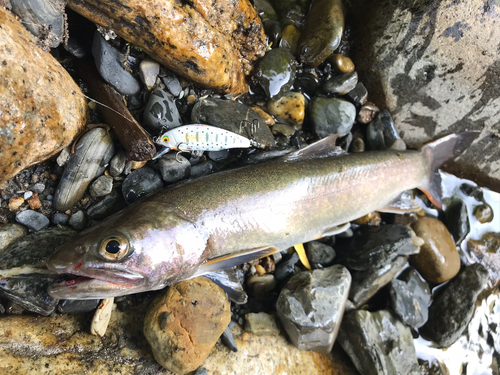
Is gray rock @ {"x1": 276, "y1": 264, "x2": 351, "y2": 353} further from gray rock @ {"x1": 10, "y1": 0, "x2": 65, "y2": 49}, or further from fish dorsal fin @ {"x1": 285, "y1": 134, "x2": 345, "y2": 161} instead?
gray rock @ {"x1": 10, "y1": 0, "x2": 65, "y2": 49}

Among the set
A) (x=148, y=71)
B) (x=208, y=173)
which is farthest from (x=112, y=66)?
(x=208, y=173)

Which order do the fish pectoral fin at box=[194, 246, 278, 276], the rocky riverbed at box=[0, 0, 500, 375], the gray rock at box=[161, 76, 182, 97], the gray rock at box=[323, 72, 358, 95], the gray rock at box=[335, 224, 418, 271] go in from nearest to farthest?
the rocky riverbed at box=[0, 0, 500, 375]
the fish pectoral fin at box=[194, 246, 278, 276]
the gray rock at box=[161, 76, 182, 97]
the gray rock at box=[335, 224, 418, 271]
the gray rock at box=[323, 72, 358, 95]

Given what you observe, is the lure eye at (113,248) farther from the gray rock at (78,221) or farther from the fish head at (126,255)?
the gray rock at (78,221)

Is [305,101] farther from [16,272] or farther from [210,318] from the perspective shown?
[16,272]

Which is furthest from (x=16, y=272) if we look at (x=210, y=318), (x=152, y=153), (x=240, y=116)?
(x=240, y=116)

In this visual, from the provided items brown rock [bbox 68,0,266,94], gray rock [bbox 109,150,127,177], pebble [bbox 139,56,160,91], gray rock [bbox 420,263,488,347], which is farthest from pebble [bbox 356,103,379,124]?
gray rock [bbox 109,150,127,177]
